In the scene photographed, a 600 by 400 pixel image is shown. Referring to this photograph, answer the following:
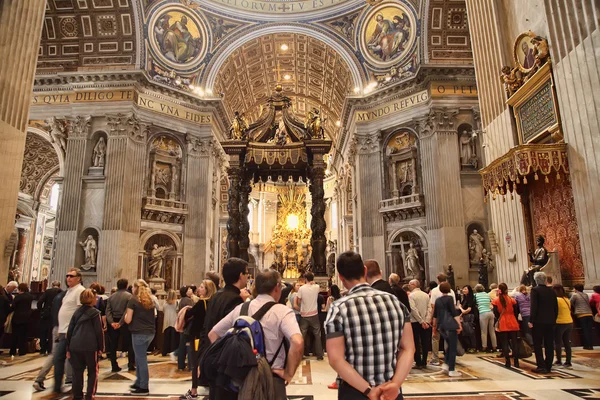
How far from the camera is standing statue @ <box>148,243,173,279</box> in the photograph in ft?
52.9

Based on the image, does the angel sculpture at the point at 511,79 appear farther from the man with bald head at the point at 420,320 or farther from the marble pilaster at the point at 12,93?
the marble pilaster at the point at 12,93

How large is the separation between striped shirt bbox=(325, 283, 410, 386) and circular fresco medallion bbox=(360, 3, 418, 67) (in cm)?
1711

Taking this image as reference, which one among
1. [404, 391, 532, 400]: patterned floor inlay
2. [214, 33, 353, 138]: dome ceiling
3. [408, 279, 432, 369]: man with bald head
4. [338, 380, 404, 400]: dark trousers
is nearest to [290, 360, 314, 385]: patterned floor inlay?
[404, 391, 532, 400]: patterned floor inlay

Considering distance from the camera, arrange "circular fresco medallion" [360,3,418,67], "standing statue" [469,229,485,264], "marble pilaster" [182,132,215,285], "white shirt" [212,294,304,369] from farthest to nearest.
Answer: "circular fresco medallion" [360,3,418,67] < "marble pilaster" [182,132,215,285] < "standing statue" [469,229,485,264] < "white shirt" [212,294,304,369]

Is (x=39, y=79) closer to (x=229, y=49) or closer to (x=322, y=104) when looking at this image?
(x=229, y=49)

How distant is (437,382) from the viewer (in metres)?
5.11

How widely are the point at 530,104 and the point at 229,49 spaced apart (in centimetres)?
1508

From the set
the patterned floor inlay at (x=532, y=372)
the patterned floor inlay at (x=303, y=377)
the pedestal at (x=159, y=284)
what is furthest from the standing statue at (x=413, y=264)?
the patterned floor inlay at (x=303, y=377)

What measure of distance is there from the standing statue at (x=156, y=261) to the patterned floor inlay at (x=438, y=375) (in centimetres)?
1248

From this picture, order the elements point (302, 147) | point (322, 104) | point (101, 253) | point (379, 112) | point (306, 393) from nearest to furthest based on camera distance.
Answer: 1. point (306, 393)
2. point (302, 147)
3. point (101, 253)
4. point (379, 112)
5. point (322, 104)

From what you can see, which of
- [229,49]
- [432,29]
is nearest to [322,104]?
[229,49]

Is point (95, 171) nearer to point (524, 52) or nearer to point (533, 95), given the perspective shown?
point (524, 52)

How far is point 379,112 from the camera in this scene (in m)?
18.0

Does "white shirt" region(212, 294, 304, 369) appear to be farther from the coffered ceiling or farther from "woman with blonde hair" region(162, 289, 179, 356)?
the coffered ceiling
